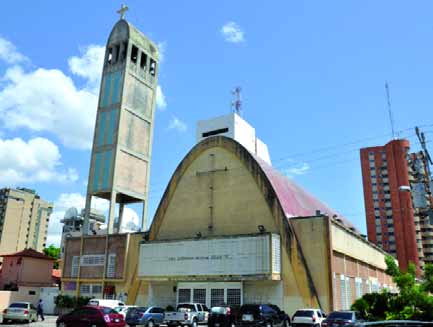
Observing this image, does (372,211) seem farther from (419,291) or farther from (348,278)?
(419,291)

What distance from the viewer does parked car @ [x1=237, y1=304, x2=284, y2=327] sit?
82.3 feet

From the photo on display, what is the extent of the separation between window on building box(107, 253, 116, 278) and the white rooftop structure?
33922mm

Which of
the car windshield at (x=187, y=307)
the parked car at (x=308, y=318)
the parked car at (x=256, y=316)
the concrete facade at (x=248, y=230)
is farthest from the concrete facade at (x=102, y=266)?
the parked car at (x=308, y=318)

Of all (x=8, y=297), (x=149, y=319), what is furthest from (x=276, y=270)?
(x=8, y=297)

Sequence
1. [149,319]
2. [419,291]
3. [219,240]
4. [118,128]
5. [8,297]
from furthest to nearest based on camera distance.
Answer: [118,128] → [8,297] → [219,240] → [149,319] → [419,291]

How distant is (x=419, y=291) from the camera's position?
21906mm

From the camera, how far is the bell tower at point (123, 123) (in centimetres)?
4803

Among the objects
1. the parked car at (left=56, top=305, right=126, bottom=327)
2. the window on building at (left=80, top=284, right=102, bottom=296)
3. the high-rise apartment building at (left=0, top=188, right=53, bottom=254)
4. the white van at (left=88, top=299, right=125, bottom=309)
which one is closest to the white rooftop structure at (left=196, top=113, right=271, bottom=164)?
the window on building at (left=80, top=284, right=102, bottom=296)

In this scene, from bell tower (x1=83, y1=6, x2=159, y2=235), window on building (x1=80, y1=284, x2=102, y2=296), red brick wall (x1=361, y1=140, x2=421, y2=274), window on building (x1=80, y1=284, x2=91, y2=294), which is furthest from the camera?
red brick wall (x1=361, y1=140, x2=421, y2=274)

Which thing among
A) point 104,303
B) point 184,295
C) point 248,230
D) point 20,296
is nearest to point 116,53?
point 248,230

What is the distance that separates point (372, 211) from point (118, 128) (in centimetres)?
7062

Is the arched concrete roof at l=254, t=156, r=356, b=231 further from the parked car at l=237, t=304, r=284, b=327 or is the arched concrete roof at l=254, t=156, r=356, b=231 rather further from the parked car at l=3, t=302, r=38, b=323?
the parked car at l=3, t=302, r=38, b=323

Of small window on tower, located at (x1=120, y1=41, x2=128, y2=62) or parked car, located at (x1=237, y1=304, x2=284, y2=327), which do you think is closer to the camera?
parked car, located at (x1=237, y1=304, x2=284, y2=327)

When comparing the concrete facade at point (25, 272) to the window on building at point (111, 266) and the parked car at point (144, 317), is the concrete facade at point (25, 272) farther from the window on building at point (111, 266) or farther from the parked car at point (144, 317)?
the parked car at point (144, 317)
